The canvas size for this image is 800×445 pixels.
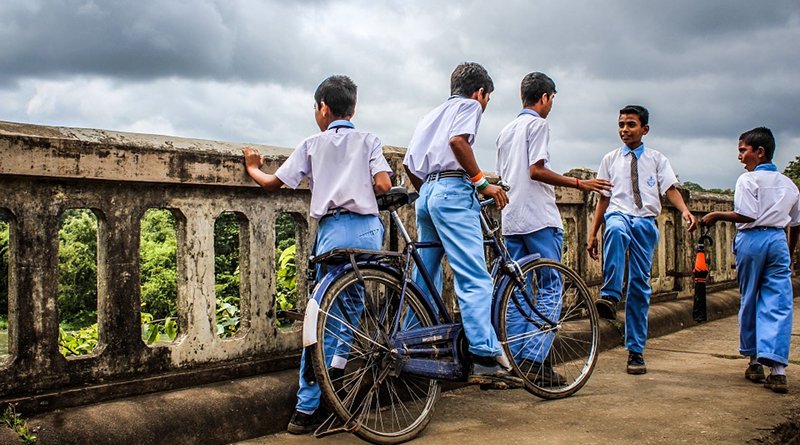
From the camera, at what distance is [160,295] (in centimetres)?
2314

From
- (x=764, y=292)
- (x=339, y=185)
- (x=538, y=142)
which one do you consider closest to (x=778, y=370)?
(x=764, y=292)

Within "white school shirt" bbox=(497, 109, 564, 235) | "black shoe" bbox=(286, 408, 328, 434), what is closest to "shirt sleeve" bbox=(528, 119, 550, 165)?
"white school shirt" bbox=(497, 109, 564, 235)

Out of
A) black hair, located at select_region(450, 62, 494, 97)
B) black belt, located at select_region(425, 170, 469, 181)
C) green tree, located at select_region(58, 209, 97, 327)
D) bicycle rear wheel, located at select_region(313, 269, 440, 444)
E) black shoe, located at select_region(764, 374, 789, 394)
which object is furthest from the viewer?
green tree, located at select_region(58, 209, 97, 327)

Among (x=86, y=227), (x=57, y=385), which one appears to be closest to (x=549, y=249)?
(x=57, y=385)

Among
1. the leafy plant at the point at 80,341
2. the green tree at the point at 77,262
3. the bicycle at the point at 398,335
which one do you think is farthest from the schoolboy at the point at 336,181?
the green tree at the point at 77,262

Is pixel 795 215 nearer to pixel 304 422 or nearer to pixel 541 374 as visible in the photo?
pixel 541 374

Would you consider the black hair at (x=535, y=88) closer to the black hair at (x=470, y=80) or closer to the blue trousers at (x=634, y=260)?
the black hair at (x=470, y=80)

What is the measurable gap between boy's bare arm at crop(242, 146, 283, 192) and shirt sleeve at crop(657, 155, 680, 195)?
2873 millimetres

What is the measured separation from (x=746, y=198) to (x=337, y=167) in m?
2.84

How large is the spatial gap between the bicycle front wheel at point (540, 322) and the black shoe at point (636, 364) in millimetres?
513

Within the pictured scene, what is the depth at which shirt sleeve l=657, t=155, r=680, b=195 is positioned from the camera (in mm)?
5297

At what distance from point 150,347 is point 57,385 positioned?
0.44 meters

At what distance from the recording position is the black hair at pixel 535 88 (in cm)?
464

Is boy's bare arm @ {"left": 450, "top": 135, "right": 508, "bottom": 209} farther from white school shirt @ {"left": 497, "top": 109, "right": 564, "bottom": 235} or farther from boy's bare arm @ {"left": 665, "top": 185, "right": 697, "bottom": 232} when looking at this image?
boy's bare arm @ {"left": 665, "top": 185, "right": 697, "bottom": 232}
